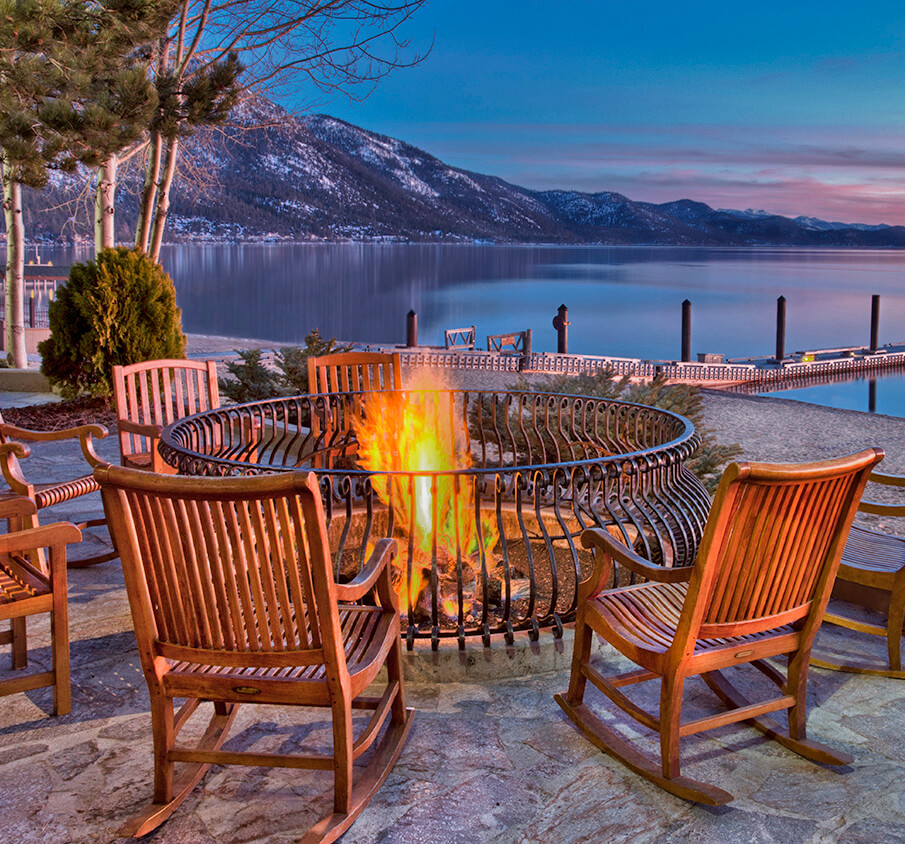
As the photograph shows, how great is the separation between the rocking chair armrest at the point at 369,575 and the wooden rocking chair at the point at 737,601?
2.18ft

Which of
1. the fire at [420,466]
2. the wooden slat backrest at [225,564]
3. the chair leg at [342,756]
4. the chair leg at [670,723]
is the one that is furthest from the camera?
the fire at [420,466]

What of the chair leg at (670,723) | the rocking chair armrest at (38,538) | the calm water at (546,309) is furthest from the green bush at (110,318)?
the calm water at (546,309)

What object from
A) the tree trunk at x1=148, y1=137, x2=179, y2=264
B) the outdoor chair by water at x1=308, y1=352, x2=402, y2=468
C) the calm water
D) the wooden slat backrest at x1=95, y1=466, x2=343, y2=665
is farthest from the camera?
the calm water

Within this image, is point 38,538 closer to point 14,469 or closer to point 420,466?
point 14,469

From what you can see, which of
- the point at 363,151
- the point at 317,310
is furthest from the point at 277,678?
the point at 363,151

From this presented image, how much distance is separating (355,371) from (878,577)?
10.9 ft

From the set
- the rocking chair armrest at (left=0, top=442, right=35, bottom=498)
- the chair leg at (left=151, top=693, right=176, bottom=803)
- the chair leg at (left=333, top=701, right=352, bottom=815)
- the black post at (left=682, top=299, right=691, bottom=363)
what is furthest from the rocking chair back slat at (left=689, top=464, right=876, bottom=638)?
the black post at (left=682, top=299, right=691, bottom=363)

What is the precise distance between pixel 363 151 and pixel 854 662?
642 ft

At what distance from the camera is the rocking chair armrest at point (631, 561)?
2.42m

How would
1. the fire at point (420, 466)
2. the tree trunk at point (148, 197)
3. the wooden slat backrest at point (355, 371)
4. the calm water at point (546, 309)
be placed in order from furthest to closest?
1. the calm water at point (546, 309)
2. the tree trunk at point (148, 197)
3. the wooden slat backrest at point (355, 371)
4. the fire at point (420, 466)

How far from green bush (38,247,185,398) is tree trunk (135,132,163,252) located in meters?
1.62

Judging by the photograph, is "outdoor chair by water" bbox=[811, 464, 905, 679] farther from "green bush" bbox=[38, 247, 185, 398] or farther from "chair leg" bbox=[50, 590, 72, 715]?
"green bush" bbox=[38, 247, 185, 398]

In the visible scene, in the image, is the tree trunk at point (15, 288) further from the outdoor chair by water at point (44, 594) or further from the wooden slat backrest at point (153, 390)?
the outdoor chair by water at point (44, 594)

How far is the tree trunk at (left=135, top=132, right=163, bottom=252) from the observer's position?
10.7 metres
